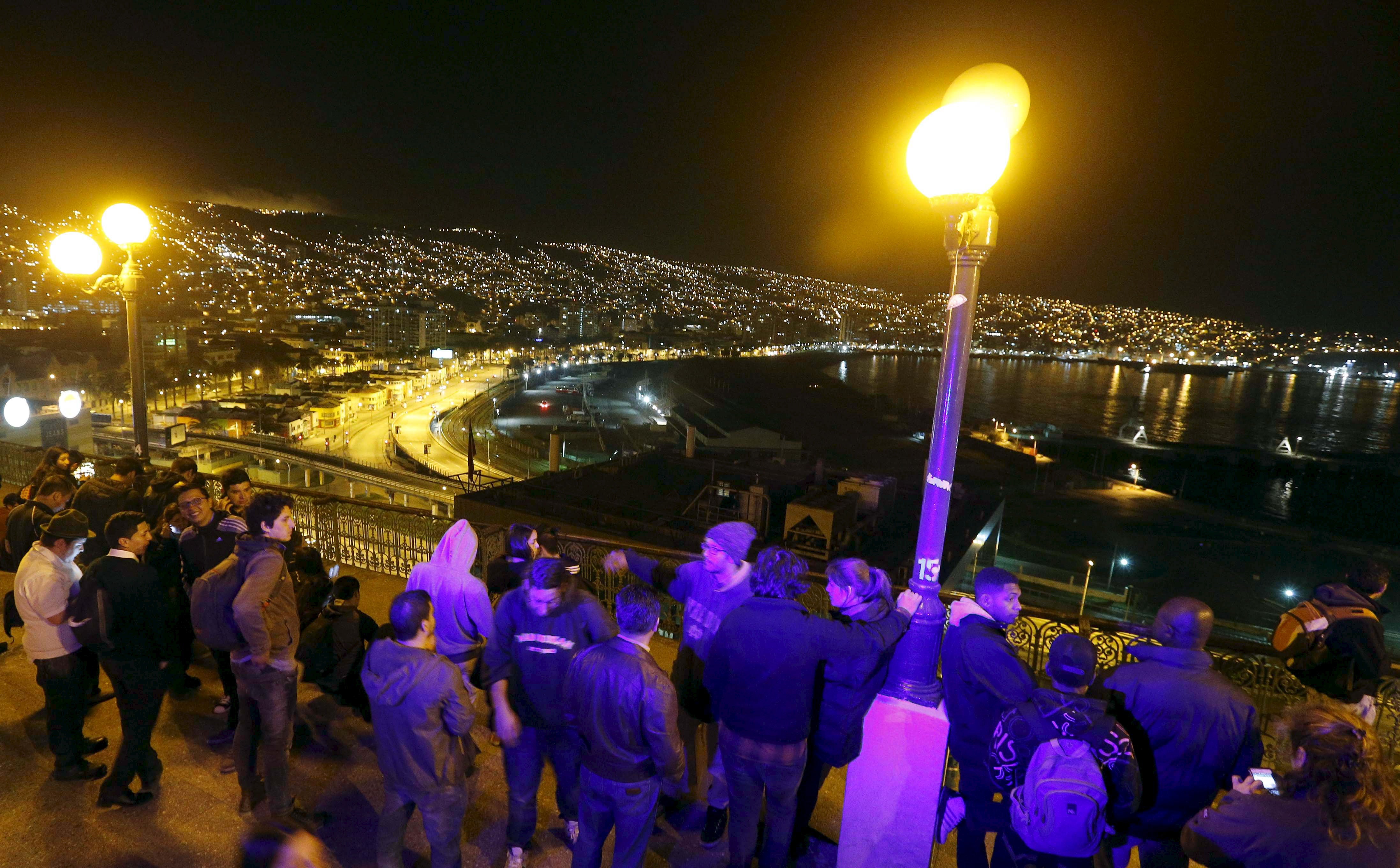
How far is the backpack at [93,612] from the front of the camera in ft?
9.90

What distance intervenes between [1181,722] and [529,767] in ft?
8.60

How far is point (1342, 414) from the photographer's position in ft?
354

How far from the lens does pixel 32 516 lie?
4246 mm

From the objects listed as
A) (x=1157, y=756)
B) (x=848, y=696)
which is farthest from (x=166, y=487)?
(x=1157, y=756)

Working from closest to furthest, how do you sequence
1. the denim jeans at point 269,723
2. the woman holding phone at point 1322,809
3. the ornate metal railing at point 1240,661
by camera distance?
1. the woman holding phone at point 1322,809
2. the denim jeans at point 269,723
3. the ornate metal railing at point 1240,661

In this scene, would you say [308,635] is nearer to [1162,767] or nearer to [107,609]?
[107,609]

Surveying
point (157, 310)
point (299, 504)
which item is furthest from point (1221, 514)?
point (157, 310)

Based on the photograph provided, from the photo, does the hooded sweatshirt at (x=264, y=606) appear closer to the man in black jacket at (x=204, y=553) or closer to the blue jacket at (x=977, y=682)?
the man in black jacket at (x=204, y=553)

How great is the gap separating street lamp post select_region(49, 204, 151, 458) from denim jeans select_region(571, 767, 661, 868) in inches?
259

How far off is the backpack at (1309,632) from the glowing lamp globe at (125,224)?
927 centimetres

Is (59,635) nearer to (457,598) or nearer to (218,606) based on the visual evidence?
(218,606)

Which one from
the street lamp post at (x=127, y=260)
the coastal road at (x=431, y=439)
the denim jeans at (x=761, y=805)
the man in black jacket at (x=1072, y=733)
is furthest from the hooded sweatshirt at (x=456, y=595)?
the coastal road at (x=431, y=439)

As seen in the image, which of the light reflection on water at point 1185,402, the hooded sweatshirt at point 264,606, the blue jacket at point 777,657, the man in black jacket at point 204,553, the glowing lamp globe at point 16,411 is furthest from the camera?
the light reflection on water at point 1185,402

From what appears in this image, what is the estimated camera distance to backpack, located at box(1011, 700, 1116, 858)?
6.68 ft
